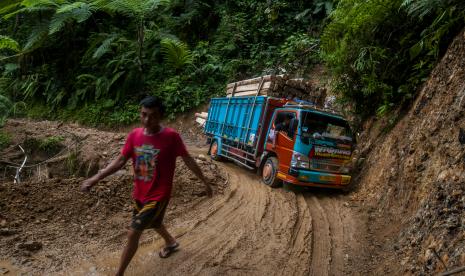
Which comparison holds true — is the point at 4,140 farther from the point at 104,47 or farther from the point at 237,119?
the point at 104,47

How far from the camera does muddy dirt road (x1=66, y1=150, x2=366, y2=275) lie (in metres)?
4.03

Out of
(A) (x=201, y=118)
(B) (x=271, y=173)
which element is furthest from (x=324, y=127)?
(A) (x=201, y=118)

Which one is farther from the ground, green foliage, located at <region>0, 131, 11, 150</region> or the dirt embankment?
the dirt embankment

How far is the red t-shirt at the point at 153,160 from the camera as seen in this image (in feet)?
A: 11.1

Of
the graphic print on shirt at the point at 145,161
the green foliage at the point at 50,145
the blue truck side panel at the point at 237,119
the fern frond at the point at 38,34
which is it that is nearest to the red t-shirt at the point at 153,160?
the graphic print on shirt at the point at 145,161

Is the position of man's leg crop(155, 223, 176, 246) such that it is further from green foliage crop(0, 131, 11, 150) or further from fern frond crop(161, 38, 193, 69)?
fern frond crop(161, 38, 193, 69)

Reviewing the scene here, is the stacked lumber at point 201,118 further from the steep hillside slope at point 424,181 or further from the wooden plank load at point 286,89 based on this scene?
the steep hillside slope at point 424,181

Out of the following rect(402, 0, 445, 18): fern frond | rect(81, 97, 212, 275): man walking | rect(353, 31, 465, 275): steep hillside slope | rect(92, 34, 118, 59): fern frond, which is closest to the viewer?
rect(81, 97, 212, 275): man walking

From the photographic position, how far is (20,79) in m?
18.9

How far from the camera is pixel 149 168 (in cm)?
341

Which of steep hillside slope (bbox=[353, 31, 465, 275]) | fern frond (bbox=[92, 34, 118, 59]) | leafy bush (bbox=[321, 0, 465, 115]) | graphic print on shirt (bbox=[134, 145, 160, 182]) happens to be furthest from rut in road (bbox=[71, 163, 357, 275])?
fern frond (bbox=[92, 34, 118, 59])

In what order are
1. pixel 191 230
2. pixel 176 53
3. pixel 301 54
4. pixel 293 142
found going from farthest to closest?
pixel 176 53 < pixel 301 54 < pixel 293 142 < pixel 191 230

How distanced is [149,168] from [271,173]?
4.73 meters

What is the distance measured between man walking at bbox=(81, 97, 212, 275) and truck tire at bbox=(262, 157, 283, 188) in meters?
4.45
